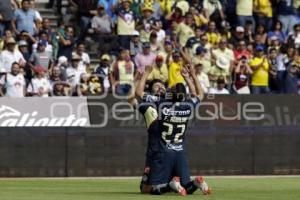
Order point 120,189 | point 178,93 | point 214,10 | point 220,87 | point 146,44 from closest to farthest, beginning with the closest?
1. point 178,93
2. point 120,189
3. point 220,87
4. point 146,44
5. point 214,10

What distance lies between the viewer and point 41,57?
26891mm

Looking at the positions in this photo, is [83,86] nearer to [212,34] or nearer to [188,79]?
[212,34]

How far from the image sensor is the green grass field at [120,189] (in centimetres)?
1677

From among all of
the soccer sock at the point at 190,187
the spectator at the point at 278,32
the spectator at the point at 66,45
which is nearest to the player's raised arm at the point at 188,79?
the soccer sock at the point at 190,187

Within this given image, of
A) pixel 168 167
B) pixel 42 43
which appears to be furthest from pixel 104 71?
pixel 168 167

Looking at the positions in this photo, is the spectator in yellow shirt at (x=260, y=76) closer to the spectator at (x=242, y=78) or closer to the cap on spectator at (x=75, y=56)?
the spectator at (x=242, y=78)

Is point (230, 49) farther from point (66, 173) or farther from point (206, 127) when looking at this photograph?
point (66, 173)

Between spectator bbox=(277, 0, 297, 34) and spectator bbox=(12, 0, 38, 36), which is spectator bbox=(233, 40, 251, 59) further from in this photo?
spectator bbox=(12, 0, 38, 36)

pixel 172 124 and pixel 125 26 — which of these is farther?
pixel 125 26

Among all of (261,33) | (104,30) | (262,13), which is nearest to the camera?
(104,30)

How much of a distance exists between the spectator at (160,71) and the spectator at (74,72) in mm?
1682

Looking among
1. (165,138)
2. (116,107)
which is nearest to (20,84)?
(116,107)

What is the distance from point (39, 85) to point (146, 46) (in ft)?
10.2

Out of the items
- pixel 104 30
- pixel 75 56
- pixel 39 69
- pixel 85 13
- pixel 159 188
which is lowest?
pixel 159 188
